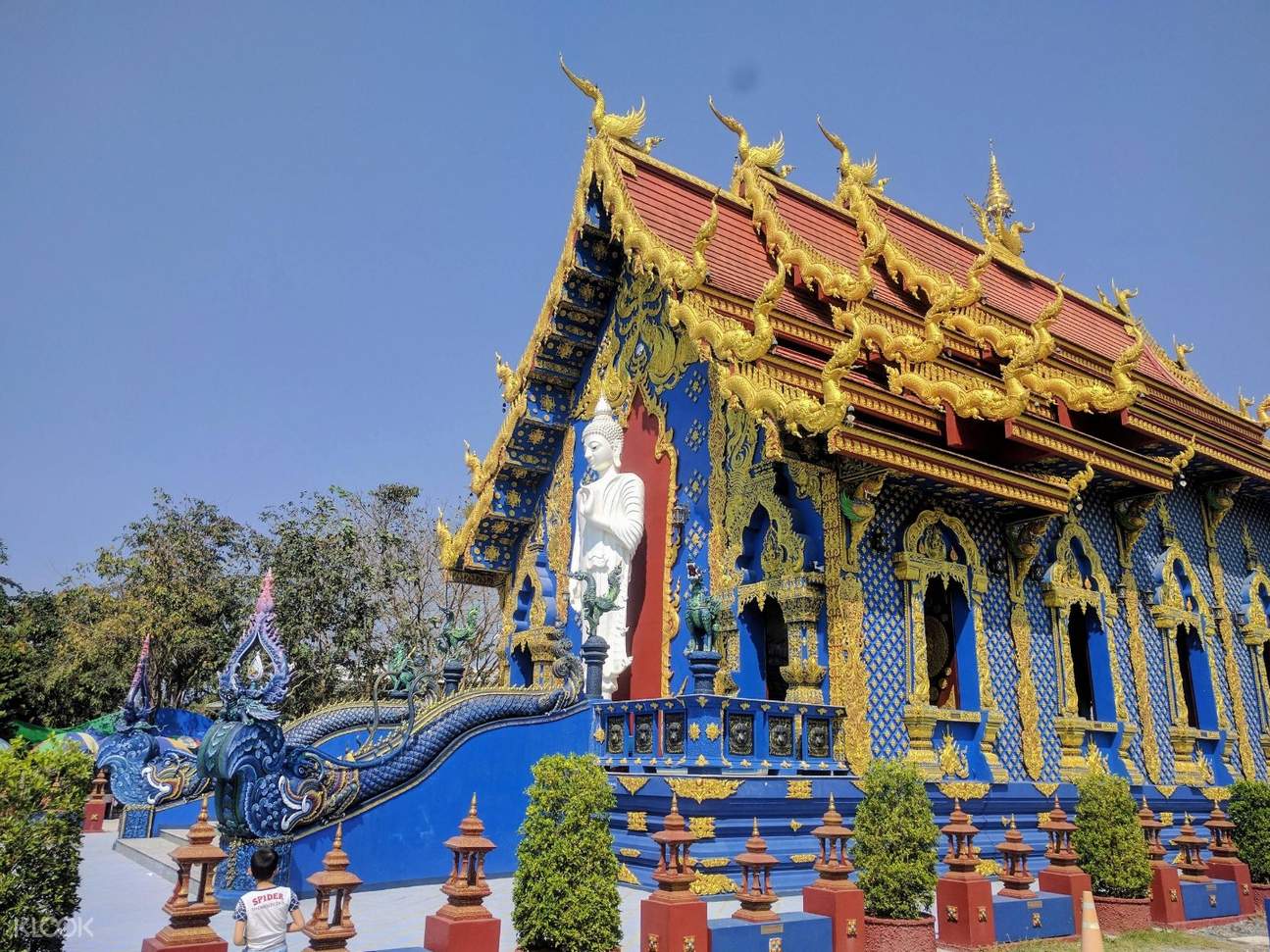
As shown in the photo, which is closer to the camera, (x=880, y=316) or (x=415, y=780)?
(x=415, y=780)

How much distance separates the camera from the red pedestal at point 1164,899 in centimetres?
698

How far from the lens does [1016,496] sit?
350 inches

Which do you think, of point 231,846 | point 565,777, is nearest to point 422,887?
point 231,846

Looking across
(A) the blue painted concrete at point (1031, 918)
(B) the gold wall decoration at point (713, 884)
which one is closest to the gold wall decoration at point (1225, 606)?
(A) the blue painted concrete at point (1031, 918)

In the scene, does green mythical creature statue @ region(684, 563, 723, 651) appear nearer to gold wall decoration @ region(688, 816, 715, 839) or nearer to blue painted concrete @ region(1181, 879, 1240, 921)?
gold wall decoration @ region(688, 816, 715, 839)

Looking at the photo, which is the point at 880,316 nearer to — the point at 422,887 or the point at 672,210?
the point at 672,210

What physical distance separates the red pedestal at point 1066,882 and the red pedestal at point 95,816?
10.8m

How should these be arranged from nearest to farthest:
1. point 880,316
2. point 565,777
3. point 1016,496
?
point 565,777 → point 1016,496 → point 880,316

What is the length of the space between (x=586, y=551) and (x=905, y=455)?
163 inches

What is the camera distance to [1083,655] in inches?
460

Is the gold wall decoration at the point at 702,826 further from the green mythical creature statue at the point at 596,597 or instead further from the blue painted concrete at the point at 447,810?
the green mythical creature statue at the point at 596,597

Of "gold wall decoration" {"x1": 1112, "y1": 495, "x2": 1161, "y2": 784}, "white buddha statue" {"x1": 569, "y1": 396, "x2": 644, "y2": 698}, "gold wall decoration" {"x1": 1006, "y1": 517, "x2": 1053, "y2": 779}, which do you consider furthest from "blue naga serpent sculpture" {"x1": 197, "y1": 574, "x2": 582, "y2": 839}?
"gold wall decoration" {"x1": 1112, "y1": 495, "x2": 1161, "y2": 784}

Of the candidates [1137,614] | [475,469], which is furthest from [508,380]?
[1137,614]

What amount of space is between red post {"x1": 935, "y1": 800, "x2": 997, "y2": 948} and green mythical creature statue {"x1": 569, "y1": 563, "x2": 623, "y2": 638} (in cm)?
450
